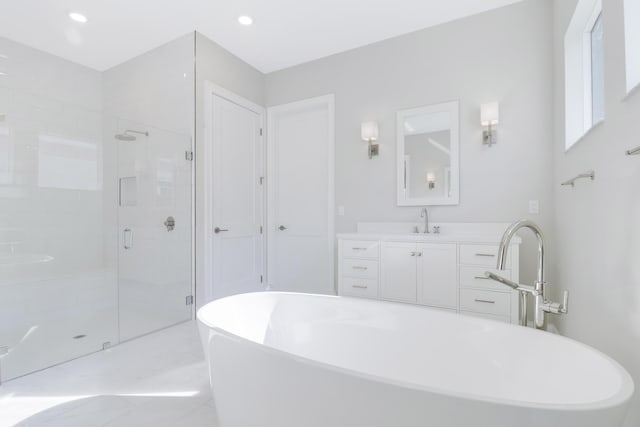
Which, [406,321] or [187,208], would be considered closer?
[406,321]

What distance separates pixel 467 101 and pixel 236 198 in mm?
2456

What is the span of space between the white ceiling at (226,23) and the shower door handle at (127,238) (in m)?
1.89

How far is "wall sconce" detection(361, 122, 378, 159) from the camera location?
10.5ft

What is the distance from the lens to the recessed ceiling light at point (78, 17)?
2.81 metres

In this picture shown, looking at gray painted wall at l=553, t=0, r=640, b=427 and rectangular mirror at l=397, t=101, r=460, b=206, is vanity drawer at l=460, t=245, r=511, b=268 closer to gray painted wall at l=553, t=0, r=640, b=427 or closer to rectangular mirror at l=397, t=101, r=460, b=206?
gray painted wall at l=553, t=0, r=640, b=427

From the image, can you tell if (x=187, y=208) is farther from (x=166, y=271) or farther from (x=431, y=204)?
(x=431, y=204)

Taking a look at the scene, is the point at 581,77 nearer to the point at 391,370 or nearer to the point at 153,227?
the point at 391,370

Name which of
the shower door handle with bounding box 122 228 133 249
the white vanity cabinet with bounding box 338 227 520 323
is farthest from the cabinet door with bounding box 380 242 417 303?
the shower door handle with bounding box 122 228 133 249

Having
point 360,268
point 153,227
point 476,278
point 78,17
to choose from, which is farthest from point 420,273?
point 78,17

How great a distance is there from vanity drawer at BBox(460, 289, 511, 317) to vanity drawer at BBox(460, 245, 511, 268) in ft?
0.69

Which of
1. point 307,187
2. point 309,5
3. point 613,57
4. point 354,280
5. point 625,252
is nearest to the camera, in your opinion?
point 625,252

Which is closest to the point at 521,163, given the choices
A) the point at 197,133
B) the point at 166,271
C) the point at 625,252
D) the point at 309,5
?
the point at 625,252

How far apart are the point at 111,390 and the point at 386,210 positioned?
8.27ft

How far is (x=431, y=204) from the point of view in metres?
3.00
